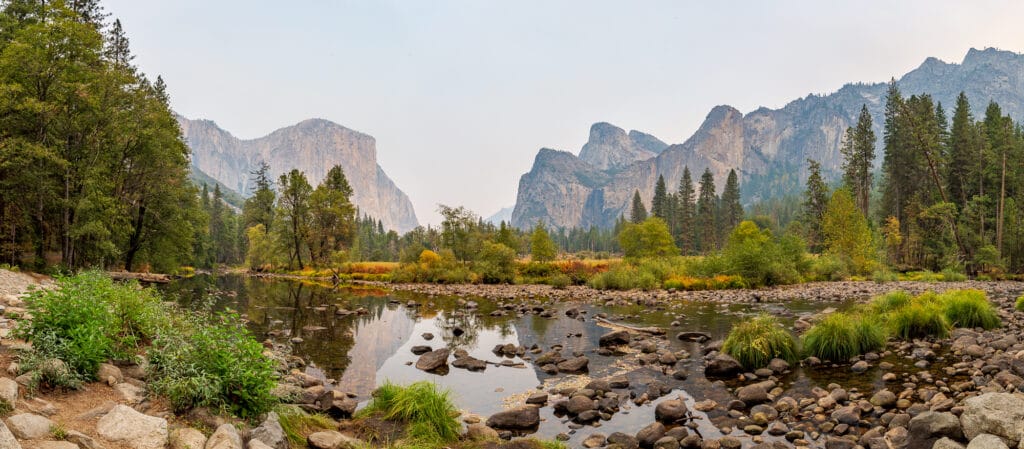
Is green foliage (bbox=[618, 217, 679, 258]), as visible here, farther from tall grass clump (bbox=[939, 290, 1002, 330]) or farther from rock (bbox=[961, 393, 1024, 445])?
rock (bbox=[961, 393, 1024, 445])

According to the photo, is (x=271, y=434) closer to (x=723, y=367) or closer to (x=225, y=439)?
(x=225, y=439)

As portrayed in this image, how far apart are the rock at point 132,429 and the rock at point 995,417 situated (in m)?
9.40

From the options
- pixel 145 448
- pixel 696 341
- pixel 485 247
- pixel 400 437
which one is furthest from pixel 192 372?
pixel 485 247

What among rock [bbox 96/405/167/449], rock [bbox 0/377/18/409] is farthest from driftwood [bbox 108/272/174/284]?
rock [bbox 96/405/167/449]

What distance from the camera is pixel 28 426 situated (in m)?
4.46

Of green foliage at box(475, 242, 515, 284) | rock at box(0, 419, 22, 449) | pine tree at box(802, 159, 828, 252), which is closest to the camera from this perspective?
rock at box(0, 419, 22, 449)

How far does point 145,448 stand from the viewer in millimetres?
4875

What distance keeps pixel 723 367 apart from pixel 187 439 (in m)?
10.6

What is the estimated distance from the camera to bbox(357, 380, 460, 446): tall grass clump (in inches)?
295

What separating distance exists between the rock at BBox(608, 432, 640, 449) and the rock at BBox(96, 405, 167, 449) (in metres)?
5.97

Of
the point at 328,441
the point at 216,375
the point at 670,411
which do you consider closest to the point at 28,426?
the point at 216,375

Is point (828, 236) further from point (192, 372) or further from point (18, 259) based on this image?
point (18, 259)

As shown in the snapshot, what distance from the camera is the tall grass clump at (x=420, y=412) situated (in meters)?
7.48

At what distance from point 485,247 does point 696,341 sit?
3161cm
